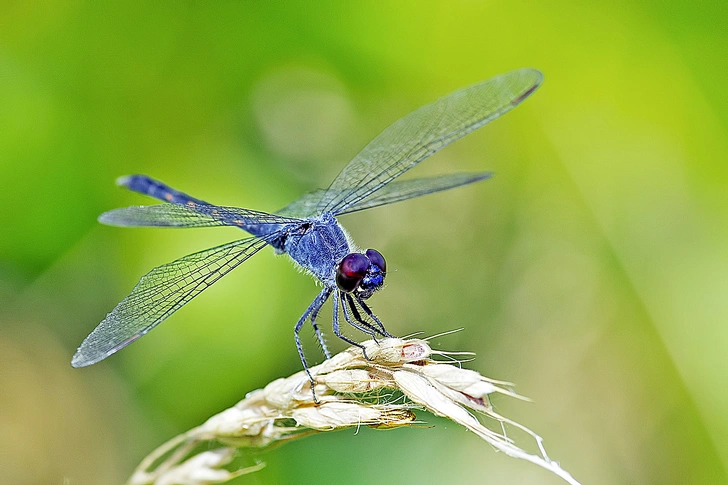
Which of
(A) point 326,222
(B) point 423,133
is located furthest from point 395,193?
(A) point 326,222

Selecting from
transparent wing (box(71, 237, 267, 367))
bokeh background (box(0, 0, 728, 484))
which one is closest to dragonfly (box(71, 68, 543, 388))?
transparent wing (box(71, 237, 267, 367))

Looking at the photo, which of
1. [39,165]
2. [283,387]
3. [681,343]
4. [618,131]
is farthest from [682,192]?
[39,165]

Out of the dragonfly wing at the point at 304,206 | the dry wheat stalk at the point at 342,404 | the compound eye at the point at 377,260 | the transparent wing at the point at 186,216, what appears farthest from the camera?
the dragonfly wing at the point at 304,206

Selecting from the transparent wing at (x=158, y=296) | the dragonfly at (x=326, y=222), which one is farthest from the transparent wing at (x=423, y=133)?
the transparent wing at (x=158, y=296)

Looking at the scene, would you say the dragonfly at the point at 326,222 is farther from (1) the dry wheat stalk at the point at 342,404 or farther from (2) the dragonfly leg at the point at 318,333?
(1) the dry wheat stalk at the point at 342,404

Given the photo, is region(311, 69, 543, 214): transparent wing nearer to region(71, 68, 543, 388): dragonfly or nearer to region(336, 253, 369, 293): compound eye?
region(71, 68, 543, 388): dragonfly
